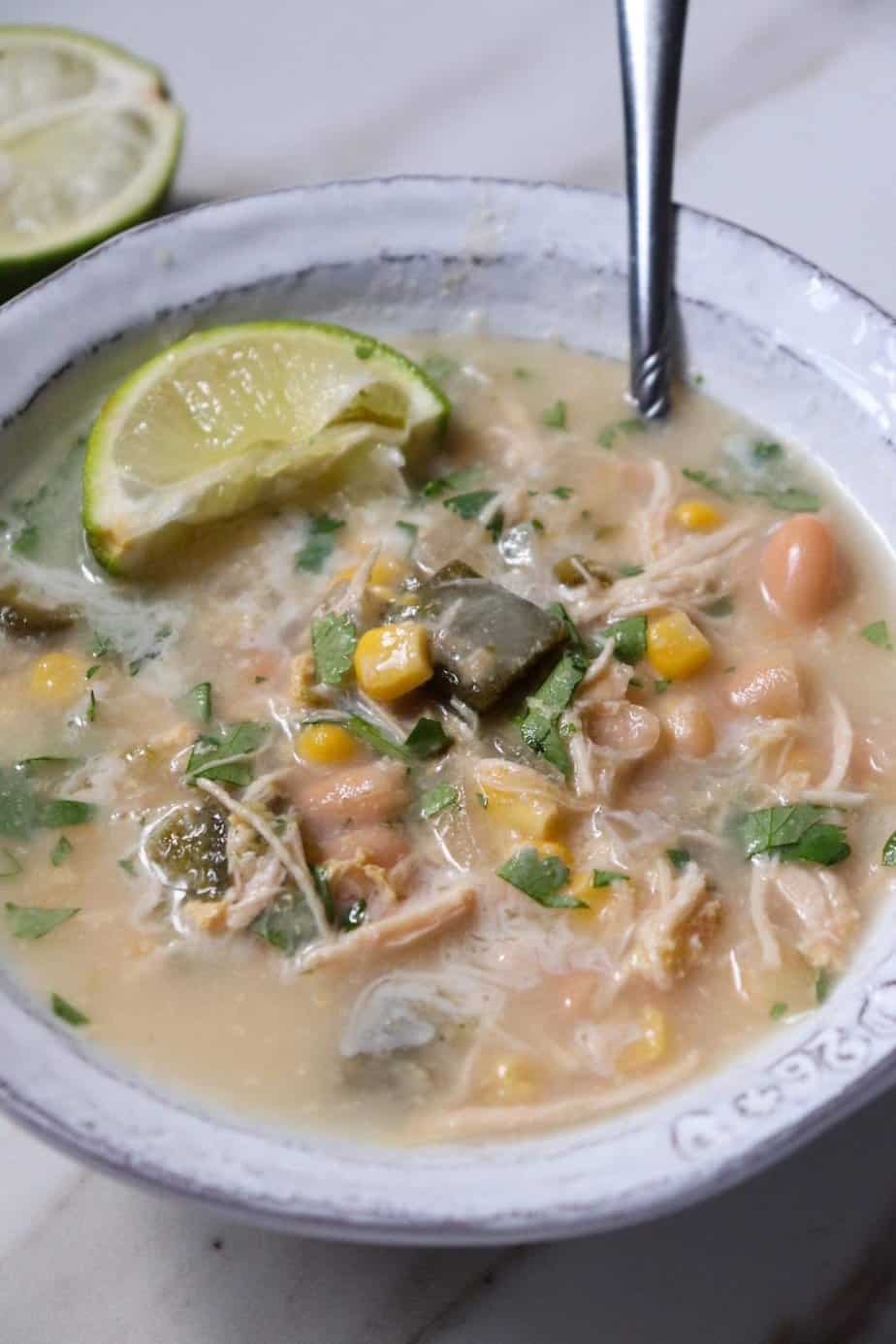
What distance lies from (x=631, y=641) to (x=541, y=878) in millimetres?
558

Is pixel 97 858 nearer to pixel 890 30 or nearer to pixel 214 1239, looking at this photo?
pixel 214 1239

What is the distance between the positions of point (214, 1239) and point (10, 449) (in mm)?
1650

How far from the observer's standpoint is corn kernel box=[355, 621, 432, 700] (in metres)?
2.61

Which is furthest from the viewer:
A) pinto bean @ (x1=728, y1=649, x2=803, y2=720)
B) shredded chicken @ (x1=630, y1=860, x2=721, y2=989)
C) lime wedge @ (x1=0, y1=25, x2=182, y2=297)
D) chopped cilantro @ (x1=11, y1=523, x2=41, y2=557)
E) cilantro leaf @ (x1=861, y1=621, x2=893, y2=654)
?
lime wedge @ (x1=0, y1=25, x2=182, y2=297)

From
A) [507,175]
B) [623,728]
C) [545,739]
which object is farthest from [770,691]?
[507,175]

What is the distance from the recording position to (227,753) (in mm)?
2592

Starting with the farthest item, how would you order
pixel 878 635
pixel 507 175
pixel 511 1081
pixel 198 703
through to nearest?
pixel 507 175 → pixel 878 635 → pixel 198 703 → pixel 511 1081

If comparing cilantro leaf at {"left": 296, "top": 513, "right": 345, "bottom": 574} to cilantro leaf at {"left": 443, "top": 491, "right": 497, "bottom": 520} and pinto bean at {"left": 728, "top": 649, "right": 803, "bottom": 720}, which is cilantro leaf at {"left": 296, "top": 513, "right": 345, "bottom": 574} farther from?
pinto bean at {"left": 728, "top": 649, "right": 803, "bottom": 720}

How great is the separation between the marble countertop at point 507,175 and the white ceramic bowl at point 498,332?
0.25 m

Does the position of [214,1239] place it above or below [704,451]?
below

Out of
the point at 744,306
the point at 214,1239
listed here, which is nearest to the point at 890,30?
the point at 744,306

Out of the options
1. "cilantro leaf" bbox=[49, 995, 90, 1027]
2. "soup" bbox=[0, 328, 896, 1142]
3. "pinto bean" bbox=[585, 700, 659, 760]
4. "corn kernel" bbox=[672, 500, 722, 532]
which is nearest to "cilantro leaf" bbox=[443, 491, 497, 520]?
"soup" bbox=[0, 328, 896, 1142]

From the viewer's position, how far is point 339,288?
10.9ft

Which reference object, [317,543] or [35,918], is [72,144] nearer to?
[317,543]
